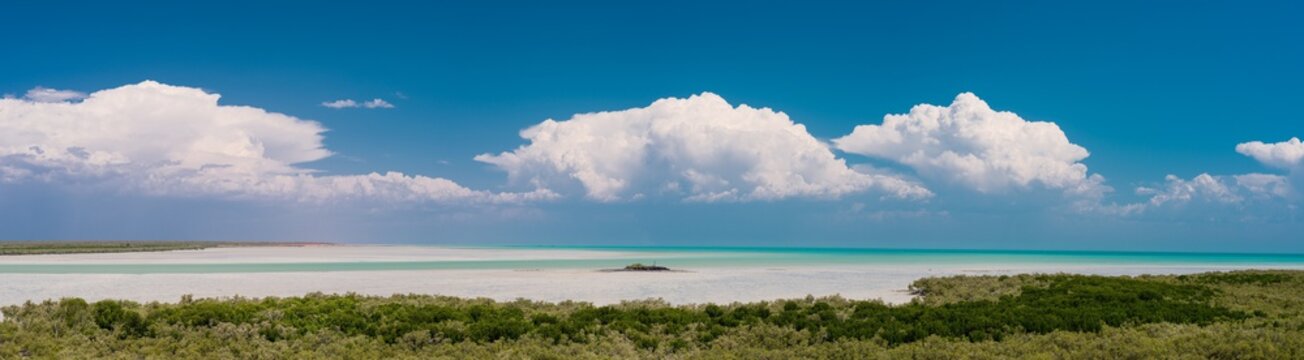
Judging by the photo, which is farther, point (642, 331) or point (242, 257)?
point (242, 257)

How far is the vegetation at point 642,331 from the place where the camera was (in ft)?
55.1

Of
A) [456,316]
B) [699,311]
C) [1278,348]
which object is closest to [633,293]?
[699,311]

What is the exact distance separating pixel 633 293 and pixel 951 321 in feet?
63.3

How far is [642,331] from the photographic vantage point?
20047mm

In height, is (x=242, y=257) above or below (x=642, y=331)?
above

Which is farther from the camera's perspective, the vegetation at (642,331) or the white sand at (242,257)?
the white sand at (242,257)

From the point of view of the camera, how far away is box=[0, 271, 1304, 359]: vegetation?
16797 millimetres

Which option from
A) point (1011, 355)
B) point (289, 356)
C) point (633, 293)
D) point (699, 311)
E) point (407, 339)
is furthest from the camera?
point (633, 293)

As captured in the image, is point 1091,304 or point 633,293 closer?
point 1091,304

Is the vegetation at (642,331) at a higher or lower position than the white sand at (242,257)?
lower

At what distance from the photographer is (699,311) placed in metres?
23.1

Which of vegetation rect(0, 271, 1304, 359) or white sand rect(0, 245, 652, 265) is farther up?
white sand rect(0, 245, 652, 265)

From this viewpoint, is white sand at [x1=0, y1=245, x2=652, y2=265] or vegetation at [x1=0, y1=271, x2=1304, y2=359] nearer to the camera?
vegetation at [x1=0, y1=271, x2=1304, y2=359]

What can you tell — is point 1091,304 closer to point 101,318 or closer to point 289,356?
point 289,356
